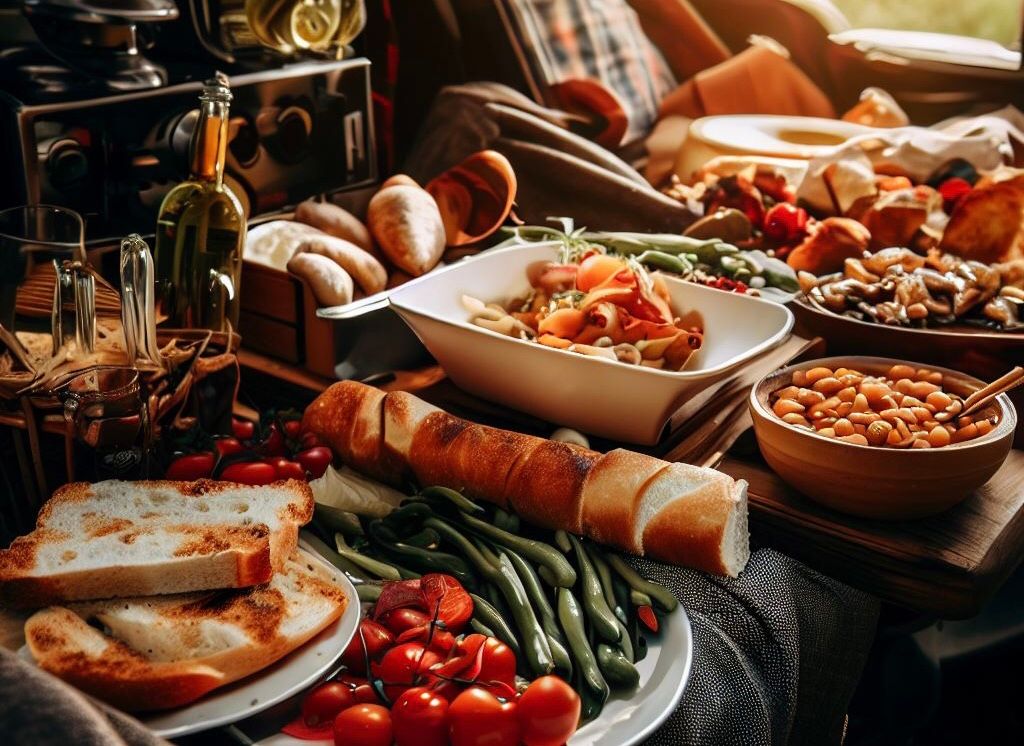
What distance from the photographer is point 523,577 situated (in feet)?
3.61

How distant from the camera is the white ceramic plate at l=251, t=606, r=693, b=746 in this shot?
0.89m

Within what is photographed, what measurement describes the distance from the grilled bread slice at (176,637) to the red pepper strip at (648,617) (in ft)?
0.99

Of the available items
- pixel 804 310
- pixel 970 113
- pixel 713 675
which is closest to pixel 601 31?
pixel 970 113

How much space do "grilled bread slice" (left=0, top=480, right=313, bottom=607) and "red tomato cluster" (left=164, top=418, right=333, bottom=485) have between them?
Answer: 0.19 ft

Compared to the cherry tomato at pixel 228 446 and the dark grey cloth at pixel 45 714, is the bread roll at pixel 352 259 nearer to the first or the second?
the cherry tomato at pixel 228 446

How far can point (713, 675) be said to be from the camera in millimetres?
1003

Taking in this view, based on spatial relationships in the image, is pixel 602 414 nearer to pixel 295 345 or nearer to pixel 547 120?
pixel 295 345

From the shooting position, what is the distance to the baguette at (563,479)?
113cm

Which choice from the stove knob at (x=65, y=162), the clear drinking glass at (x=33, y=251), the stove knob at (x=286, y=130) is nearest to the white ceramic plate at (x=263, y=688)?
the clear drinking glass at (x=33, y=251)

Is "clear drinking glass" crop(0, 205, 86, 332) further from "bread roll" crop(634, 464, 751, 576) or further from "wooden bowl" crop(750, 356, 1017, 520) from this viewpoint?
"wooden bowl" crop(750, 356, 1017, 520)

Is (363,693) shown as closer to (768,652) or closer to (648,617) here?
(648,617)

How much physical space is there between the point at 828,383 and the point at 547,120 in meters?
1.27

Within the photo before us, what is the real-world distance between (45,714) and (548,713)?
394mm

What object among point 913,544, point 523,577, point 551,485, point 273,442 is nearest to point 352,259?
point 273,442
